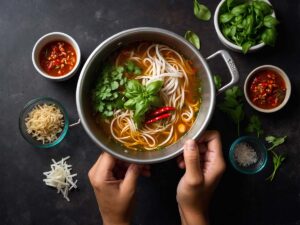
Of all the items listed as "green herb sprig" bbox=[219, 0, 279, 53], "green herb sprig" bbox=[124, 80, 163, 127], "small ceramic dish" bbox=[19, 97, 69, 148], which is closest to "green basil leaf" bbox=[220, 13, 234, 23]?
"green herb sprig" bbox=[219, 0, 279, 53]

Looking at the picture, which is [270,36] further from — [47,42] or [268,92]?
[47,42]

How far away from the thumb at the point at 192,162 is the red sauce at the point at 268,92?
2.58ft

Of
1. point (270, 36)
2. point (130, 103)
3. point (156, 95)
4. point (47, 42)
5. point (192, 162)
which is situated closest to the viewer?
point (192, 162)

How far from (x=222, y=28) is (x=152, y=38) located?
624 millimetres

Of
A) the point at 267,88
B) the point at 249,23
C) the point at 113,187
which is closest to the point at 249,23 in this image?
the point at 249,23

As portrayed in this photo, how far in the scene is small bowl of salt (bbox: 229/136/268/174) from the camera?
3.13m

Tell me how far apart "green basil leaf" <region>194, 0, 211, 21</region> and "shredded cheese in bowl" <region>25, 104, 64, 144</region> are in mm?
1213

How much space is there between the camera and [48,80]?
318 cm

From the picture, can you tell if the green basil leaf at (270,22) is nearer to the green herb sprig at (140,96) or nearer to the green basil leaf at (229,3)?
the green basil leaf at (229,3)

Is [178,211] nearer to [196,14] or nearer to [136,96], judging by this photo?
[136,96]

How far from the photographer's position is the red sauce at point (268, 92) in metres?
3.14

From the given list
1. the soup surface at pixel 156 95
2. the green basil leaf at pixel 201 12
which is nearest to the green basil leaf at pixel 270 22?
the green basil leaf at pixel 201 12

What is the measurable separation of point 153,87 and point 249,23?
2.80 ft

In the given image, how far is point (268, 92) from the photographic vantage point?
313 centimetres
